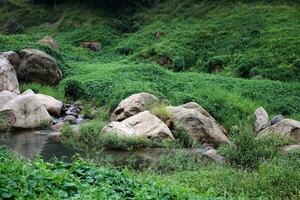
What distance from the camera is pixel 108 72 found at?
1318 inches

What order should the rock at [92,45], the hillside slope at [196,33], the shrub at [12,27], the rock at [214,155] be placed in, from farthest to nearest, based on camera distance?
the shrub at [12,27]
the rock at [92,45]
the hillside slope at [196,33]
the rock at [214,155]

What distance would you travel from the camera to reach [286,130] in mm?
21906

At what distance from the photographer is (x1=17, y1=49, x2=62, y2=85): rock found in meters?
32.8

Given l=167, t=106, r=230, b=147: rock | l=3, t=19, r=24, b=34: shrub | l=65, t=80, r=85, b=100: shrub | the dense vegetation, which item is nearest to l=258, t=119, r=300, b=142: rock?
the dense vegetation

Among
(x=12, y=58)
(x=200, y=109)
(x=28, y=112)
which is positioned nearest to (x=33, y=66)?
(x=12, y=58)

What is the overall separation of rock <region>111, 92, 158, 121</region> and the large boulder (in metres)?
1.18

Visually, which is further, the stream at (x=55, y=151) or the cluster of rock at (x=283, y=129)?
the cluster of rock at (x=283, y=129)

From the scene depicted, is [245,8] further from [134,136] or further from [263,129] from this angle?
[134,136]

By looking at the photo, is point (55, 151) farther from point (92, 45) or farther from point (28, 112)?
point (92, 45)

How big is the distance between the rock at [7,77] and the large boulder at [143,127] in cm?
965

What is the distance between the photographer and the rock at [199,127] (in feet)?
73.1

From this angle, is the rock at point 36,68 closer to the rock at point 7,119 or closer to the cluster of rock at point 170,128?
the rock at point 7,119

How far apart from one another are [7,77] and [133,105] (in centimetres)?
930

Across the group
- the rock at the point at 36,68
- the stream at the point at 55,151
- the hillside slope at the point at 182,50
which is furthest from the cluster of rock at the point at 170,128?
the rock at the point at 36,68
